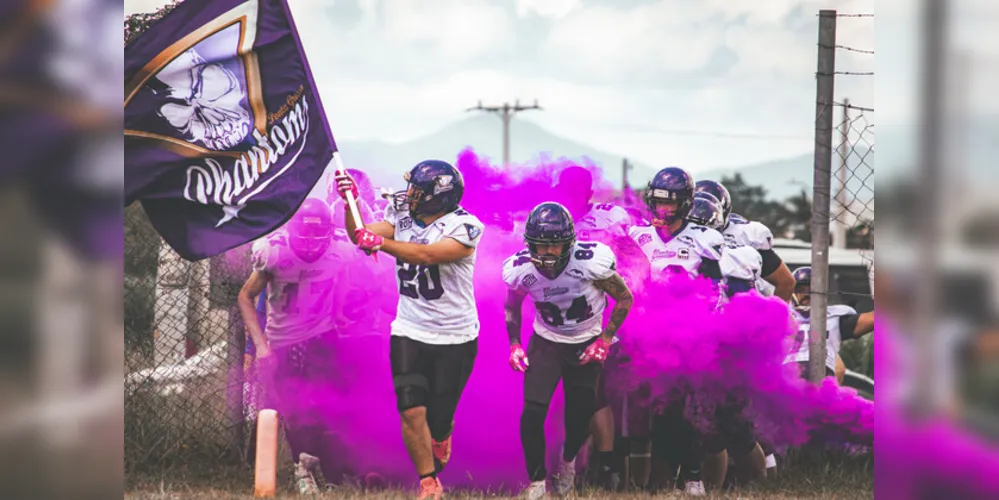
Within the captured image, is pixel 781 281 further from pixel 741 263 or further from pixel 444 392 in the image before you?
pixel 444 392

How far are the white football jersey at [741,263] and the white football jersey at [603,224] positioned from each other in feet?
2.05

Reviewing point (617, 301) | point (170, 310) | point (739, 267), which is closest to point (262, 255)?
point (170, 310)

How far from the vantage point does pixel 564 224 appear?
20.1 feet

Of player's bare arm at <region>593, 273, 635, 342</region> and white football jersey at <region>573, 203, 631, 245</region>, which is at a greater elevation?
white football jersey at <region>573, 203, 631, 245</region>

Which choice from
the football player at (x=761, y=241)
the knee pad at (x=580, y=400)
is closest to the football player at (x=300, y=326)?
the knee pad at (x=580, y=400)

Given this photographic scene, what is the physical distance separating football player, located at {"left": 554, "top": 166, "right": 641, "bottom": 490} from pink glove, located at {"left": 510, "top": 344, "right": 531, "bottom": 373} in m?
0.58

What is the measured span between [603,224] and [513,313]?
810 millimetres

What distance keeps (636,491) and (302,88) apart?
9.73 feet

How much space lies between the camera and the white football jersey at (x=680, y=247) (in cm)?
668

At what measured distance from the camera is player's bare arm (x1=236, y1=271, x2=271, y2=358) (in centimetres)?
649

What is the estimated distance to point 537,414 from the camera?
6.22 metres

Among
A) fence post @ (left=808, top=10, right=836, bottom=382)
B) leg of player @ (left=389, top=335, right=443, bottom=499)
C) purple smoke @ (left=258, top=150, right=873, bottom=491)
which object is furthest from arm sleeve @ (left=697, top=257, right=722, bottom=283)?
leg of player @ (left=389, top=335, right=443, bottom=499)

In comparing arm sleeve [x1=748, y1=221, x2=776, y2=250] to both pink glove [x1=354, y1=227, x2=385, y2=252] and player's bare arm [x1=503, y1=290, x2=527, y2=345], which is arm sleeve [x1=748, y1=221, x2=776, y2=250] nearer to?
player's bare arm [x1=503, y1=290, x2=527, y2=345]

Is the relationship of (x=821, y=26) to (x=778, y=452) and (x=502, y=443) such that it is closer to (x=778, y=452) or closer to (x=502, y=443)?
(x=778, y=452)
